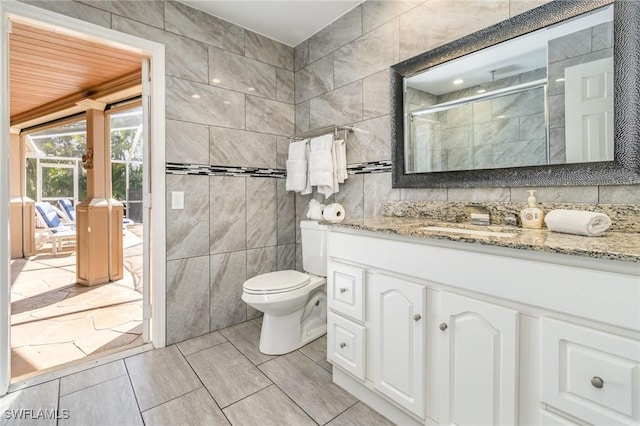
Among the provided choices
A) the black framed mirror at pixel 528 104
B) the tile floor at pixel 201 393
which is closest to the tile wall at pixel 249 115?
the black framed mirror at pixel 528 104

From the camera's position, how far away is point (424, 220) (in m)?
1.80

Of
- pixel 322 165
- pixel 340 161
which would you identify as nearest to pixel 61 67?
pixel 322 165

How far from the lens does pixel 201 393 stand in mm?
1627

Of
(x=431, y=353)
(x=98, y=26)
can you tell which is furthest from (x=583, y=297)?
(x=98, y=26)

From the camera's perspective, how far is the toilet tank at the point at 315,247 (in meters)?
2.23

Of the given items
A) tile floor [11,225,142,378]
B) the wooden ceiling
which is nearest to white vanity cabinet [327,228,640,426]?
tile floor [11,225,142,378]

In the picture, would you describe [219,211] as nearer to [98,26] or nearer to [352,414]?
[98,26]

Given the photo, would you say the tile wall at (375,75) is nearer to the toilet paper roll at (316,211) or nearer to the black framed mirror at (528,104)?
the black framed mirror at (528,104)

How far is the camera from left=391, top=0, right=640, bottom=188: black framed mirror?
122 centimetres

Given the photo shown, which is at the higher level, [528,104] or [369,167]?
[528,104]

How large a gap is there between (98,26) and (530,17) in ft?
7.72

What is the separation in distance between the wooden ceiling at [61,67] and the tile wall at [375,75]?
4.75ft

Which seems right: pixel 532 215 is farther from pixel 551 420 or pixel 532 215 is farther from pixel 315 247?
pixel 315 247

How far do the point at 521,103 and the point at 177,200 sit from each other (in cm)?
214
